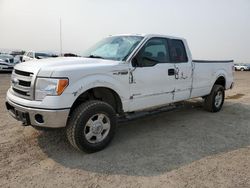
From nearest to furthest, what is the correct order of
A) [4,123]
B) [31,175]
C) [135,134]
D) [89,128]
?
[31,175] < [89,128] < [135,134] < [4,123]

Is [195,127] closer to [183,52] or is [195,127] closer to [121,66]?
[183,52]

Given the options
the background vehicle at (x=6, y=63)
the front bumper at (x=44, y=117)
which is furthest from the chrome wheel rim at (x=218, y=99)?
the background vehicle at (x=6, y=63)

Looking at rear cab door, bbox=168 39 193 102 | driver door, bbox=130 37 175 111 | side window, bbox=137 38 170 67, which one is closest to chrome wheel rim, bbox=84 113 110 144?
driver door, bbox=130 37 175 111

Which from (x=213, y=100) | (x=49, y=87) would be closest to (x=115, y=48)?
(x=49, y=87)

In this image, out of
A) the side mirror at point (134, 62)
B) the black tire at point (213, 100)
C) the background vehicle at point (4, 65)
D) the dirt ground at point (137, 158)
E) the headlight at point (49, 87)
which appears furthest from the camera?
the background vehicle at point (4, 65)

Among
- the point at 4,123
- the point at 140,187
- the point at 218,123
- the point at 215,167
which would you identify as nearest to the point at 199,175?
the point at 215,167

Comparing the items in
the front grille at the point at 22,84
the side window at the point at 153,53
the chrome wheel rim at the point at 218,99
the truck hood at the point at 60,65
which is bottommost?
the chrome wheel rim at the point at 218,99

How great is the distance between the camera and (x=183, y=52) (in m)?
6.08

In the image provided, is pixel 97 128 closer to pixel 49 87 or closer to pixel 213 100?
pixel 49 87

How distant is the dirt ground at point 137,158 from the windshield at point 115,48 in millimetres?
1541

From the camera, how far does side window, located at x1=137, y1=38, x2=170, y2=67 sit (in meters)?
4.91

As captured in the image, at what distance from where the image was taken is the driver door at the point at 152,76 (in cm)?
481

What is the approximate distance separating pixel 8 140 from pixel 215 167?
345cm

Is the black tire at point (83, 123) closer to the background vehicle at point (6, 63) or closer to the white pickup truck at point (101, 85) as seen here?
the white pickup truck at point (101, 85)
